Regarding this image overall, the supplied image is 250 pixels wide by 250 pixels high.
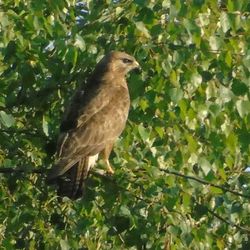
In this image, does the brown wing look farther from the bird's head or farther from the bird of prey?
the bird's head

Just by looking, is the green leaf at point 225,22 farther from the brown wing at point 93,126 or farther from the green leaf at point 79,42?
the brown wing at point 93,126

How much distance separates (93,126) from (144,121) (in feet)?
2.63

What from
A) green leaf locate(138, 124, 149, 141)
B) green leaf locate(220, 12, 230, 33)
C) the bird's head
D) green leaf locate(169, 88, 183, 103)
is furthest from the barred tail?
green leaf locate(220, 12, 230, 33)

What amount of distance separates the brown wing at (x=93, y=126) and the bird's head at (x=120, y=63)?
7.8 inches

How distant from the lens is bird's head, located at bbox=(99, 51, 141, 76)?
5943mm

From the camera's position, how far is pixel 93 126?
5.98 m

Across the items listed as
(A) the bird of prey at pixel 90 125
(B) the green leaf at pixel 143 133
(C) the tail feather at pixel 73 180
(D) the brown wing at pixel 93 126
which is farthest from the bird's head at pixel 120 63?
(B) the green leaf at pixel 143 133

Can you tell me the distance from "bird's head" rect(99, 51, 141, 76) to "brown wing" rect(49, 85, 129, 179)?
199 mm

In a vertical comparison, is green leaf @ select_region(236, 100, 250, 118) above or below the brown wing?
above

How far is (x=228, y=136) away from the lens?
5164mm

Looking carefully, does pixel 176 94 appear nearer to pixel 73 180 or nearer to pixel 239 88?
pixel 239 88

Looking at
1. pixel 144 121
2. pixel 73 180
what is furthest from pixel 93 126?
pixel 144 121

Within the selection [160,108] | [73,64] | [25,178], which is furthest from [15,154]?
[160,108]

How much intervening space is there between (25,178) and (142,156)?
0.69m
